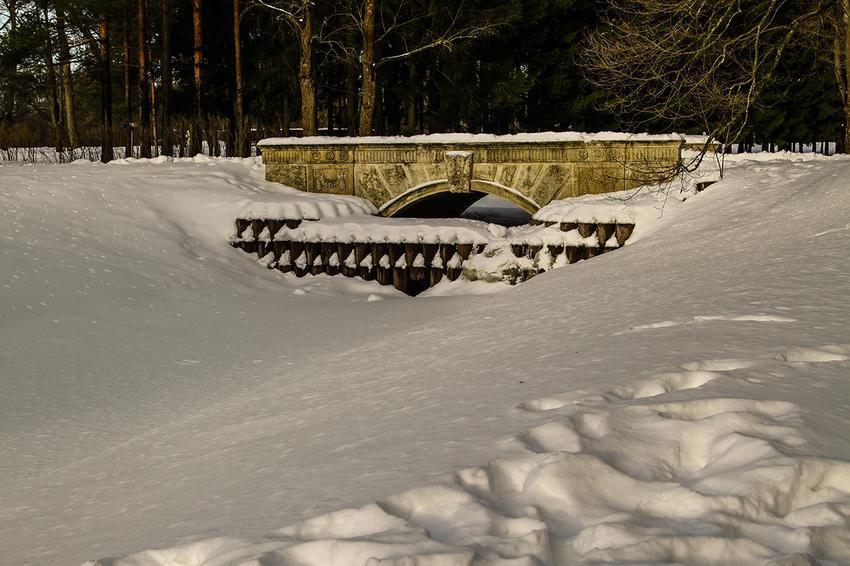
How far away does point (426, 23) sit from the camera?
1877 cm

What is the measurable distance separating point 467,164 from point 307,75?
4.30m

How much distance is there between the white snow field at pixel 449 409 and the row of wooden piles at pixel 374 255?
3.60 feet

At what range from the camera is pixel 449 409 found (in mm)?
3500

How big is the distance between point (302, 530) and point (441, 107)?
17.6 meters

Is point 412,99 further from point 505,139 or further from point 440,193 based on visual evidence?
point 505,139

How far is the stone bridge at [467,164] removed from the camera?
10492mm

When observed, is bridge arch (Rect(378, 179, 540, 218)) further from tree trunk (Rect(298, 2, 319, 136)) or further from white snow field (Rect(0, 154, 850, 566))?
white snow field (Rect(0, 154, 850, 566))

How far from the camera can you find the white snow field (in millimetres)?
2188

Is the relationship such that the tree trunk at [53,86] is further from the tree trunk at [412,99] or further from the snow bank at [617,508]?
the snow bank at [617,508]

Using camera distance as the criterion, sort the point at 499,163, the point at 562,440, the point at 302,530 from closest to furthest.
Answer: the point at 302,530, the point at 562,440, the point at 499,163

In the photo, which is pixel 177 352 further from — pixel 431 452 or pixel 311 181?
pixel 311 181

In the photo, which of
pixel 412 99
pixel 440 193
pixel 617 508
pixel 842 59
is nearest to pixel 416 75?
pixel 412 99

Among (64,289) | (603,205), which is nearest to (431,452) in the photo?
(64,289)

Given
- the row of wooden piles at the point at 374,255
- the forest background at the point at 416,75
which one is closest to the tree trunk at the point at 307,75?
the forest background at the point at 416,75
